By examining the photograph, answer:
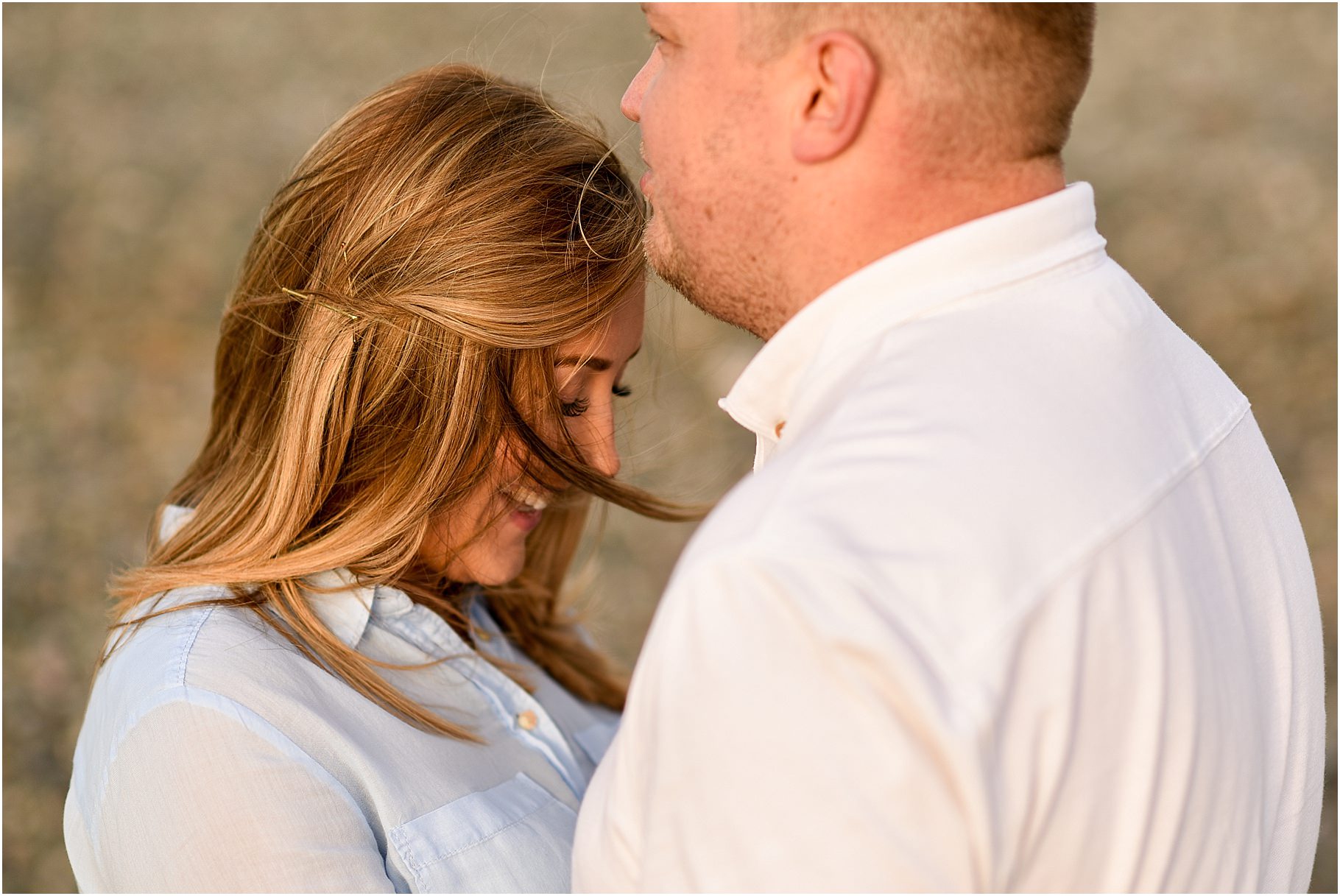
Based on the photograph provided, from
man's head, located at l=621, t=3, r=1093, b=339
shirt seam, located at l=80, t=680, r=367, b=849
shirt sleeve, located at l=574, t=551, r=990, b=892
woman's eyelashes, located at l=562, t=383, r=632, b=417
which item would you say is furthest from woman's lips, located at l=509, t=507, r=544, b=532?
shirt sleeve, located at l=574, t=551, r=990, b=892

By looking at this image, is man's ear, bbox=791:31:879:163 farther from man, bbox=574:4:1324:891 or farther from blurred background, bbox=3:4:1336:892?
blurred background, bbox=3:4:1336:892

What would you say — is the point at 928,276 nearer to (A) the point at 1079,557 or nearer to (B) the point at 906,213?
(B) the point at 906,213

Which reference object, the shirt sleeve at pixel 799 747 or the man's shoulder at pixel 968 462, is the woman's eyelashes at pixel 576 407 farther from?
the shirt sleeve at pixel 799 747

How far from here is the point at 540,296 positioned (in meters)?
1.92

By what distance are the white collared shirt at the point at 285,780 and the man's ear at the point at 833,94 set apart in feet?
3.62

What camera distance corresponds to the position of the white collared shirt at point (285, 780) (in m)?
1.58

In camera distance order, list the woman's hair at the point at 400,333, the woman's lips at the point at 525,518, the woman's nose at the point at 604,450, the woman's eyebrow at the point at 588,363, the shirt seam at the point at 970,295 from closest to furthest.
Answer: the shirt seam at the point at 970,295, the woman's hair at the point at 400,333, the woman's eyebrow at the point at 588,363, the woman's nose at the point at 604,450, the woman's lips at the point at 525,518

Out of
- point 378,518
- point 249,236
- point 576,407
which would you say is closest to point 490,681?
point 378,518

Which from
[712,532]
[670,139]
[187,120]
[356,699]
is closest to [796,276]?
[670,139]

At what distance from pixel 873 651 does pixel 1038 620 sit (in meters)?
0.16

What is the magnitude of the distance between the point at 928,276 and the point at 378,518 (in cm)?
116

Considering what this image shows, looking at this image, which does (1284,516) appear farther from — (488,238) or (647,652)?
(488,238)

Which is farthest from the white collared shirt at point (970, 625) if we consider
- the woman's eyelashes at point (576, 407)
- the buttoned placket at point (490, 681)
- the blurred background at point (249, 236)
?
the blurred background at point (249, 236)

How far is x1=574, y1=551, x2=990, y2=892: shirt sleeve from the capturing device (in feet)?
3.07
